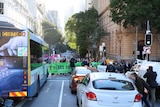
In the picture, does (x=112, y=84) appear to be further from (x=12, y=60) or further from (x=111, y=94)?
(x=12, y=60)

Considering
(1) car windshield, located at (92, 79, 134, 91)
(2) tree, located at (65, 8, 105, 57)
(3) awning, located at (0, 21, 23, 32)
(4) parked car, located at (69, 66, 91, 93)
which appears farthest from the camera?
(2) tree, located at (65, 8, 105, 57)

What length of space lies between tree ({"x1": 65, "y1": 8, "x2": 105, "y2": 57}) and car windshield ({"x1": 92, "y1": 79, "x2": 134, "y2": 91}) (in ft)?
170

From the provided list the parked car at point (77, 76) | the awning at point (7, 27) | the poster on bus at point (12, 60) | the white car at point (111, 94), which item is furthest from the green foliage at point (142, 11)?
the white car at point (111, 94)

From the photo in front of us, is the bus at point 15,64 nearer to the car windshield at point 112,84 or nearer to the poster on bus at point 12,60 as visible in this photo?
the poster on bus at point 12,60

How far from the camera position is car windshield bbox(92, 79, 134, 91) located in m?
9.57

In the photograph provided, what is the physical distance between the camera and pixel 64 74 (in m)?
35.0

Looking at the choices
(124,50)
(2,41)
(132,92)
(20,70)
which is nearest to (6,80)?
(20,70)

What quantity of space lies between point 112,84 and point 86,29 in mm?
54827

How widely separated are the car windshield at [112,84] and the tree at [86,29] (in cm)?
5186

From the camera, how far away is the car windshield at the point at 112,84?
9.57 metres

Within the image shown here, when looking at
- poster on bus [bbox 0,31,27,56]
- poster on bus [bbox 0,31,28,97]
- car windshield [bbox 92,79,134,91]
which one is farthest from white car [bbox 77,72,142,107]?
poster on bus [bbox 0,31,27,56]

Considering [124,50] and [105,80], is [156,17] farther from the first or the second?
[105,80]

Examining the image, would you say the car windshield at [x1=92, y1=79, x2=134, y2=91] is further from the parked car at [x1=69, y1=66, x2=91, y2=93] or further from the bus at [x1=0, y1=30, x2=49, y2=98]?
the parked car at [x1=69, y1=66, x2=91, y2=93]

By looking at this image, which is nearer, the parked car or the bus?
the bus
